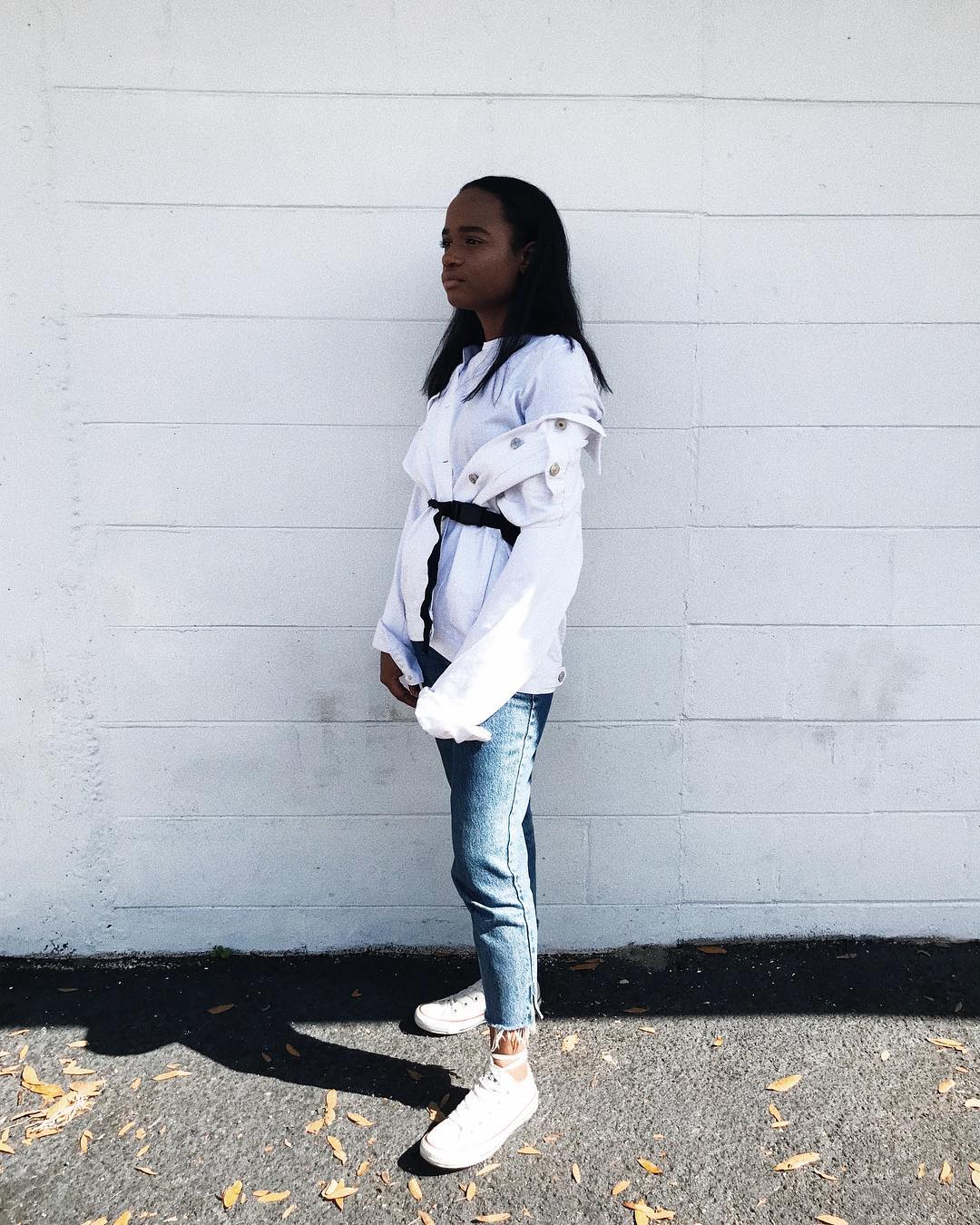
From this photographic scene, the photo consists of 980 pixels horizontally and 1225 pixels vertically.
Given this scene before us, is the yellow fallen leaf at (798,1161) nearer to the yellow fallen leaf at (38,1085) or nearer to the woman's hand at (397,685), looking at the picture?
the woman's hand at (397,685)

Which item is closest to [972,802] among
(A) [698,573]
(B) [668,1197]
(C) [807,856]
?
(C) [807,856]

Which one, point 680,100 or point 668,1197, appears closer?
point 668,1197

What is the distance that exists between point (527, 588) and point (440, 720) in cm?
30

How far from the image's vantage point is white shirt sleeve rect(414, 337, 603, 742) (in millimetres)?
1843

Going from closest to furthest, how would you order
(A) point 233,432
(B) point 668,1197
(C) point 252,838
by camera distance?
(B) point 668,1197, (A) point 233,432, (C) point 252,838

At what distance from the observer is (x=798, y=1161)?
2.04m

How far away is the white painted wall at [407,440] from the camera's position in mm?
2432

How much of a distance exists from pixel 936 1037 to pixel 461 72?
2.67m

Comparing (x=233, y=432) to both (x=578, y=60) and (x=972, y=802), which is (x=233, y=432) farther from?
(x=972, y=802)

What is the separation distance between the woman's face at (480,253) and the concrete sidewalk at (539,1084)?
1779 millimetres

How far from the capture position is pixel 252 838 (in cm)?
277

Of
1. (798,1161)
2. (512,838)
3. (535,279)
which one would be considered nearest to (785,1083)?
(798,1161)

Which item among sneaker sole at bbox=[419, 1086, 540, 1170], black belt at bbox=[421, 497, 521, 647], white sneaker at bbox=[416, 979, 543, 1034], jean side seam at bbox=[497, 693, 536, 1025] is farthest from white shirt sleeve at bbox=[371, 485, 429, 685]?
sneaker sole at bbox=[419, 1086, 540, 1170]

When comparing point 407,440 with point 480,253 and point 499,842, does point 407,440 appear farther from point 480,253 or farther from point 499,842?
point 499,842
